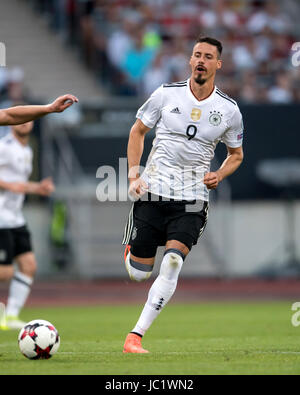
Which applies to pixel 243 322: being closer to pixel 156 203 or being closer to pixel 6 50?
pixel 156 203

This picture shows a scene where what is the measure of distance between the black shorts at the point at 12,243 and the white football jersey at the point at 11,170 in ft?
0.30

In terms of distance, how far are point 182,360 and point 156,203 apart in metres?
1.73

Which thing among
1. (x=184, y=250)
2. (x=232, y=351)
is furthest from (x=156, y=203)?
(x=232, y=351)

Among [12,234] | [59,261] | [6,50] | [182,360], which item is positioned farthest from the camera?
[6,50]

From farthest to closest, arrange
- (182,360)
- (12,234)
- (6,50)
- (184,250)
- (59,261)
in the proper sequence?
(6,50) < (59,261) < (12,234) < (184,250) < (182,360)

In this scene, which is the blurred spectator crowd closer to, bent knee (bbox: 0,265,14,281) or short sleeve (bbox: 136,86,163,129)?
bent knee (bbox: 0,265,14,281)

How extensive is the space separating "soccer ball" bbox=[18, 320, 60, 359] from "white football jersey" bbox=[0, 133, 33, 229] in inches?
181

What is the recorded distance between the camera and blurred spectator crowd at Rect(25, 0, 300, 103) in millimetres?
21625

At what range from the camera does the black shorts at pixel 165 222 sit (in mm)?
8680

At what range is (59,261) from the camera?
20375mm

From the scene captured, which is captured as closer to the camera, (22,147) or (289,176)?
(22,147)

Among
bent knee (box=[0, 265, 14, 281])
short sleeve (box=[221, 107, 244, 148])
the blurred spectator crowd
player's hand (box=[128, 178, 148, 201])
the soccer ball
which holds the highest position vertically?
the blurred spectator crowd

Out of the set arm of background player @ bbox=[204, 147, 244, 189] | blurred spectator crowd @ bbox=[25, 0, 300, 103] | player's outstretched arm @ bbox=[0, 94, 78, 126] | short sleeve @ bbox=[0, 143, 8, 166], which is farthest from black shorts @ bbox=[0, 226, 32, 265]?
blurred spectator crowd @ bbox=[25, 0, 300, 103]

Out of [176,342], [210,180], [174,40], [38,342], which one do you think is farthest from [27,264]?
[174,40]
